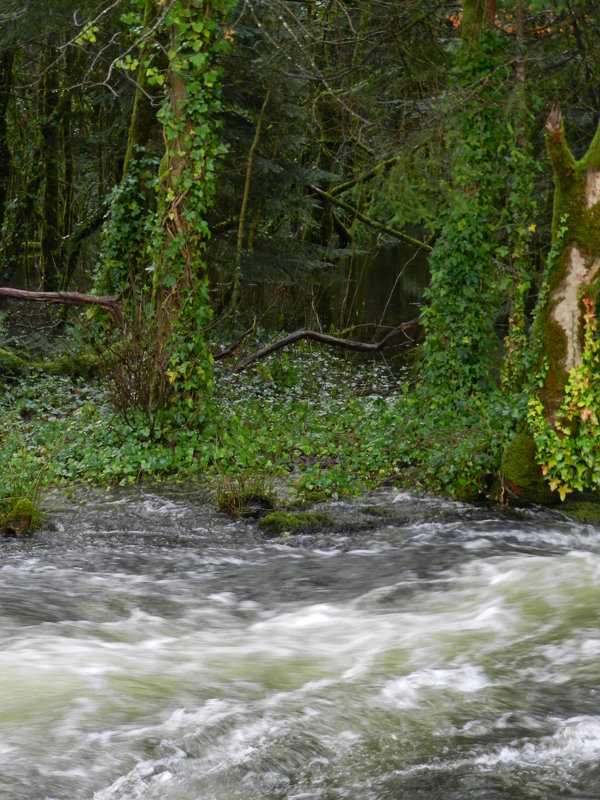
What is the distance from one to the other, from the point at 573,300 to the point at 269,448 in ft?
14.1

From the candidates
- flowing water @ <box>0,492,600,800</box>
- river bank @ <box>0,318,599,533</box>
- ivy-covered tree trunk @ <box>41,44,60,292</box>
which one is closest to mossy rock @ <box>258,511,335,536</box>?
river bank @ <box>0,318,599,533</box>

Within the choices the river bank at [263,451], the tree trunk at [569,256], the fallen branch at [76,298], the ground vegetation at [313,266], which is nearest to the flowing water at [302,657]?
the river bank at [263,451]

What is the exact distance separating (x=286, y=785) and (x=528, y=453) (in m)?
5.80

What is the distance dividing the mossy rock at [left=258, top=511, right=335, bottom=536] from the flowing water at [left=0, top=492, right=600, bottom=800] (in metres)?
0.15

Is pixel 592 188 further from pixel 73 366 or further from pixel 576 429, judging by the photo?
pixel 73 366

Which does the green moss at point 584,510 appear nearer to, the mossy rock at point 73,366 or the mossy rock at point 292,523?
the mossy rock at point 292,523

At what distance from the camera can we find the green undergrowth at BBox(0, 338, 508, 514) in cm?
1023

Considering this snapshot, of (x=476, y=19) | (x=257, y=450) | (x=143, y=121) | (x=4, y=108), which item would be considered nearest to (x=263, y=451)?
(x=257, y=450)

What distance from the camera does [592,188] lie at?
29.7 ft

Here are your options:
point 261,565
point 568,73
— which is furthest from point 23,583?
point 568,73

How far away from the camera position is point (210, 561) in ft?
28.2

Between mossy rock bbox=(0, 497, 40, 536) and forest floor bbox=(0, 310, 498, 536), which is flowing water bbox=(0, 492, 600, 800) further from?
forest floor bbox=(0, 310, 498, 536)

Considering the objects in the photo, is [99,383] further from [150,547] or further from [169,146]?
[150,547]

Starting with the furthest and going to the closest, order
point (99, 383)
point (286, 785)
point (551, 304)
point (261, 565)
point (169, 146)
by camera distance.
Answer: point (99, 383), point (169, 146), point (551, 304), point (261, 565), point (286, 785)
